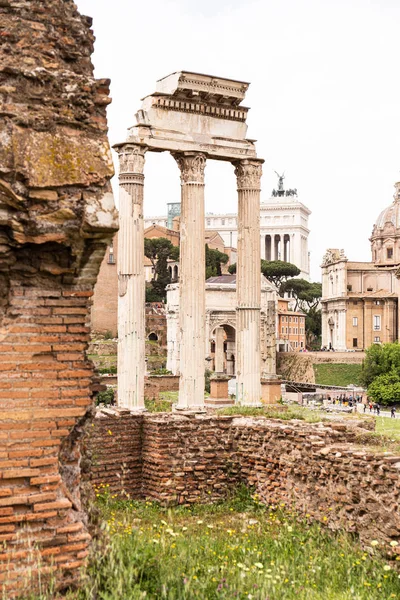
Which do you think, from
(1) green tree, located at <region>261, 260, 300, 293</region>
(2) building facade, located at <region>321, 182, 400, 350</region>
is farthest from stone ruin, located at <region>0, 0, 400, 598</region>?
(1) green tree, located at <region>261, 260, 300, 293</region>

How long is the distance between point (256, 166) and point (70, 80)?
511 inches

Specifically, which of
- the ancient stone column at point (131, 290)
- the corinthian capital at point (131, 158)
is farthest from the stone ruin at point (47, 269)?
the ancient stone column at point (131, 290)

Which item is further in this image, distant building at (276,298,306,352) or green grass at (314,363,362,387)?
distant building at (276,298,306,352)

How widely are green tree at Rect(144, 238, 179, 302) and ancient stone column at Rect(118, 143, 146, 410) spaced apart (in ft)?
185

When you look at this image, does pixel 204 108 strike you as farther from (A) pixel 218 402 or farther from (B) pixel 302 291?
(B) pixel 302 291

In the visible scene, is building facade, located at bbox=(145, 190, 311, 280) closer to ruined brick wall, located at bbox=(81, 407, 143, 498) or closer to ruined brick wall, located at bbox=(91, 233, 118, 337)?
ruined brick wall, located at bbox=(91, 233, 118, 337)

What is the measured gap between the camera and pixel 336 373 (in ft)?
200

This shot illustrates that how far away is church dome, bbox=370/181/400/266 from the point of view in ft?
278

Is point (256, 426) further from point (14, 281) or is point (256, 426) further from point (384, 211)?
point (384, 211)

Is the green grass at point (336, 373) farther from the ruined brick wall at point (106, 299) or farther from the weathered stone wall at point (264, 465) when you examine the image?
the weathered stone wall at point (264, 465)

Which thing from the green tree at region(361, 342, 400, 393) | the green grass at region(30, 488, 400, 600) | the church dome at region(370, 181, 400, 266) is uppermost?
the church dome at region(370, 181, 400, 266)

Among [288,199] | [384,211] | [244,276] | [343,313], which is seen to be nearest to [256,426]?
[244,276]

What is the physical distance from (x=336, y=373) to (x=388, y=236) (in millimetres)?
29113

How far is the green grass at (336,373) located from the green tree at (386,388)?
1317cm
